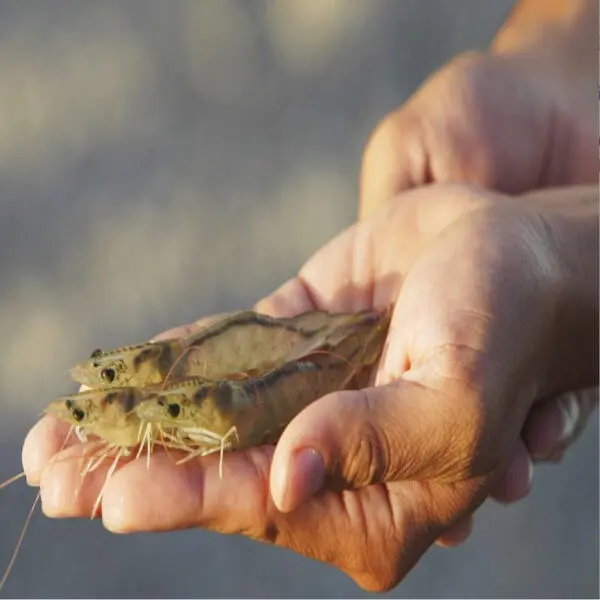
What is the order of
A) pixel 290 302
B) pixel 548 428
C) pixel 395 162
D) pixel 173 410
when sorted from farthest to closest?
pixel 395 162
pixel 290 302
pixel 548 428
pixel 173 410

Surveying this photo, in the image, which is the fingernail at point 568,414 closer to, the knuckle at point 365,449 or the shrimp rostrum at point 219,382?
the shrimp rostrum at point 219,382

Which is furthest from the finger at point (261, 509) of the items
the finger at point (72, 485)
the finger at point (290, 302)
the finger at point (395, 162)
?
the finger at point (395, 162)

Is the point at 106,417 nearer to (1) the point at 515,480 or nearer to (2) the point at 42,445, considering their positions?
(2) the point at 42,445

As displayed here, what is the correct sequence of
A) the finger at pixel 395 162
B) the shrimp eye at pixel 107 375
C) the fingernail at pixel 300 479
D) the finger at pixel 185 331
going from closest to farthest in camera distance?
the fingernail at pixel 300 479 → the shrimp eye at pixel 107 375 → the finger at pixel 185 331 → the finger at pixel 395 162

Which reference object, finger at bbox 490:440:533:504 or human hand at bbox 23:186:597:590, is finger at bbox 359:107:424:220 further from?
finger at bbox 490:440:533:504

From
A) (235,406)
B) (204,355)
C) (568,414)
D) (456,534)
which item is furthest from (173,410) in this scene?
(568,414)

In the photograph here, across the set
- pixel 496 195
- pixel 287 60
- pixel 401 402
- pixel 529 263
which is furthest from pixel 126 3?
pixel 401 402
